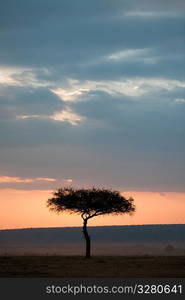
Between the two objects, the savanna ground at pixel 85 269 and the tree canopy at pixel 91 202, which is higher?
the tree canopy at pixel 91 202

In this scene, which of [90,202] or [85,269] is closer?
[85,269]

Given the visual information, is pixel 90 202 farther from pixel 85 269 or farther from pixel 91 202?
Result: pixel 85 269

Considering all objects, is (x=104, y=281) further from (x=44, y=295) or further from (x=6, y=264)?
(x=6, y=264)

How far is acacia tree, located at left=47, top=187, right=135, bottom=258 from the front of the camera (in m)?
80.8

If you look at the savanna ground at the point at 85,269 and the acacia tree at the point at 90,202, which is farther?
the acacia tree at the point at 90,202

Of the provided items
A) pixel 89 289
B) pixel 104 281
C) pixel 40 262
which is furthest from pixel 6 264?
pixel 89 289

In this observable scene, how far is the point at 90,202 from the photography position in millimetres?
80625

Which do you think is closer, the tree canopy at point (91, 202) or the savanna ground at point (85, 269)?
the savanna ground at point (85, 269)

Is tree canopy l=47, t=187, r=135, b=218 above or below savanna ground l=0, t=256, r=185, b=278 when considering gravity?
above

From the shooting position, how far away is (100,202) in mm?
80688

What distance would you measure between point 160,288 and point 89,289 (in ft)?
13.7

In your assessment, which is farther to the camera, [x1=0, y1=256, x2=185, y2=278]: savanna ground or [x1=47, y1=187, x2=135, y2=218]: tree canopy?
[x1=47, y1=187, x2=135, y2=218]: tree canopy

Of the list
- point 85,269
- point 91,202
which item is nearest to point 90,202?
point 91,202

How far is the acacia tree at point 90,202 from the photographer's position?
265 feet
